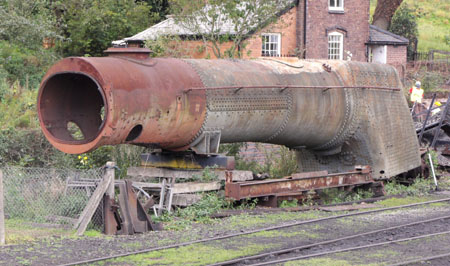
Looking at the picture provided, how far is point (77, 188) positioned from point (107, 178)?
1.31 meters

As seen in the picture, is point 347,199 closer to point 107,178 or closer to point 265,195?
point 265,195

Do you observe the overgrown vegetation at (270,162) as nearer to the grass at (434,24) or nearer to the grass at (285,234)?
the grass at (285,234)

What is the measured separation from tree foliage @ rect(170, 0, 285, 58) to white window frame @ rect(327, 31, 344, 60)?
7605 mm

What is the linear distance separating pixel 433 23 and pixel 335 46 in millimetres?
24318

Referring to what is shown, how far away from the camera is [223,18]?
940 inches

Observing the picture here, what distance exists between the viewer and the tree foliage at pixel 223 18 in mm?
23391

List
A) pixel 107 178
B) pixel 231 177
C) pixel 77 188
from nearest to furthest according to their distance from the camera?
1. pixel 107 178
2. pixel 77 188
3. pixel 231 177

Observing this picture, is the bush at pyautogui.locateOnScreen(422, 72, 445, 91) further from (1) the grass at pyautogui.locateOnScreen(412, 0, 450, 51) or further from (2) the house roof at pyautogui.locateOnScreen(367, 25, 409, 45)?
(1) the grass at pyautogui.locateOnScreen(412, 0, 450, 51)

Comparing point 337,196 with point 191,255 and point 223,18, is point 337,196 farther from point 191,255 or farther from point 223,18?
point 223,18

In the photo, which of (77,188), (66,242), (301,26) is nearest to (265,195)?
(77,188)

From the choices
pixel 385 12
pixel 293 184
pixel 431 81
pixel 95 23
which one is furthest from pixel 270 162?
pixel 385 12

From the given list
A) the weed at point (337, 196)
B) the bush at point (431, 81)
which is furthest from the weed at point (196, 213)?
the bush at point (431, 81)

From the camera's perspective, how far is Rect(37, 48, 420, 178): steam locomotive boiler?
11.3m

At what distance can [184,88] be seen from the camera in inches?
480
